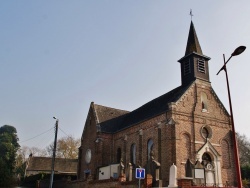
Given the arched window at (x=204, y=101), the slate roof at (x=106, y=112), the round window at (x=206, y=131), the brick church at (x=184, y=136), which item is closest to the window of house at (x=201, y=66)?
the brick church at (x=184, y=136)

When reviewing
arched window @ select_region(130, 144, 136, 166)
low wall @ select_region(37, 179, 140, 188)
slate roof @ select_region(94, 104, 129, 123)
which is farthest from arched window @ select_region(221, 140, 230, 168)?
slate roof @ select_region(94, 104, 129, 123)

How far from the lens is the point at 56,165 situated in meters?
57.3

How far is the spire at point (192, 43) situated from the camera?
99.3 ft

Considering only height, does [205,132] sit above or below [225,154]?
above

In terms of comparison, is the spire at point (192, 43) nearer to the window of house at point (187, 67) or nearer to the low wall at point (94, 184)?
the window of house at point (187, 67)

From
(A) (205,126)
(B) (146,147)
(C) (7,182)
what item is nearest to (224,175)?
(A) (205,126)

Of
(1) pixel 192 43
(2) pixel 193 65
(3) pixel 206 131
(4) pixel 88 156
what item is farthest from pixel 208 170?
(4) pixel 88 156

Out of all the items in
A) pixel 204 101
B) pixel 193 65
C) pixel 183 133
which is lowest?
pixel 183 133

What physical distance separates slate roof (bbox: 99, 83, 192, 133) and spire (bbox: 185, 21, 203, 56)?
4.23 m

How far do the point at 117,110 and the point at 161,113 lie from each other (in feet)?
48.2

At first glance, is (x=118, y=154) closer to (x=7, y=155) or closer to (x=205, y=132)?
(x=205, y=132)

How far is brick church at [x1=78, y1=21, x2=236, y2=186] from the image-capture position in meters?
24.6

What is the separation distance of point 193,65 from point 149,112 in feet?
22.4

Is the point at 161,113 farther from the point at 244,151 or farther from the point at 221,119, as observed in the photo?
the point at 244,151
